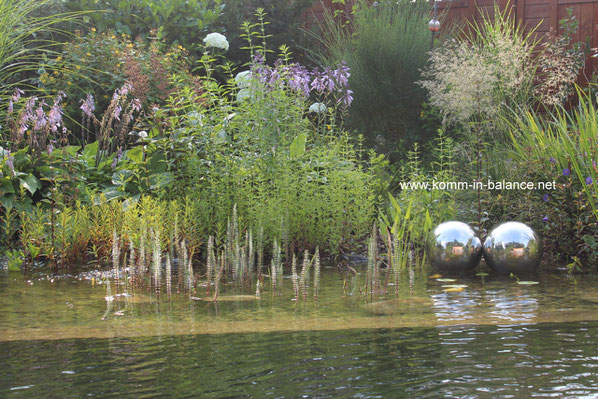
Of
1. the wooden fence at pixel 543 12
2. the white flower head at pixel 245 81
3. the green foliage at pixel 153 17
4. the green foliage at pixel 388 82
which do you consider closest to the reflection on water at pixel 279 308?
the white flower head at pixel 245 81

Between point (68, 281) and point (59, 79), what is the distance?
4.17 meters

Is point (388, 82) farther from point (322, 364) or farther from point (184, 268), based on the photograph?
point (322, 364)

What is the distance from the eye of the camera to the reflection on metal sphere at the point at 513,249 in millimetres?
4441

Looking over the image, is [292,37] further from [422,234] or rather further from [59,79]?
[422,234]

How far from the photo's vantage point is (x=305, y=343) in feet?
8.73

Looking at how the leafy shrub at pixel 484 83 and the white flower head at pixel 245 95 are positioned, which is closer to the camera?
the white flower head at pixel 245 95

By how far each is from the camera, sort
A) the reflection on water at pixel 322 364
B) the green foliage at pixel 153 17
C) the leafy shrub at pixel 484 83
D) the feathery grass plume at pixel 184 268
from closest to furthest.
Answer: the reflection on water at pixel 322 364
the feathery grass plume at pixel 184 268
the leafy shrub at pixel 484 83
the green foliage at pixel 153 17

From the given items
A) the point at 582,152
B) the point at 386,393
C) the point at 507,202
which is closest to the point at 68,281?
the point at 386,393

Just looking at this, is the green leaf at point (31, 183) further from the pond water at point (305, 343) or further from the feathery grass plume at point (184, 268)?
the feathery grass plume at point (184, 268)

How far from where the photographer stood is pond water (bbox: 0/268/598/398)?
209 cm

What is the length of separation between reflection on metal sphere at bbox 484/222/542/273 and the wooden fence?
6.86 meters

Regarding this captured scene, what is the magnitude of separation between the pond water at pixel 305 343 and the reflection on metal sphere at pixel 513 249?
1.31 ft

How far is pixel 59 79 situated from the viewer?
7789 millimetres

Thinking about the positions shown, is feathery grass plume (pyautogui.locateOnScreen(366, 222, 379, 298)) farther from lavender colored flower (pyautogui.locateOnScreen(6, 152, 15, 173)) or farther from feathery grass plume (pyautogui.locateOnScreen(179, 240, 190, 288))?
lavender colored flower (pyautogui.locateOnScreen(6, 152, 15, 173))
